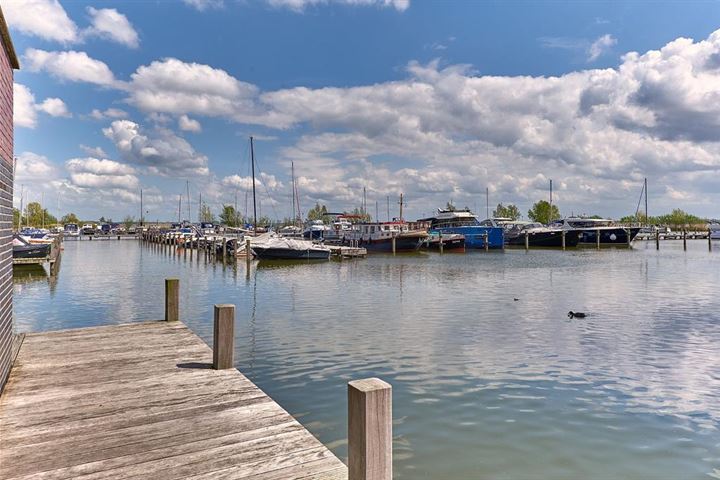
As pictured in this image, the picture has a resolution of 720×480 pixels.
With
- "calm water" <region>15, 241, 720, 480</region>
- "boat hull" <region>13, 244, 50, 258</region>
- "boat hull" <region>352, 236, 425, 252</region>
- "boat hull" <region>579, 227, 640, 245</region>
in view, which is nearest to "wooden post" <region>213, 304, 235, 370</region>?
"calm water" <region>15, 241, 720, 480</region>

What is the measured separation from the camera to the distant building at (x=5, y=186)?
6059 mm

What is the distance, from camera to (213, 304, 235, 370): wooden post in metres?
7.16

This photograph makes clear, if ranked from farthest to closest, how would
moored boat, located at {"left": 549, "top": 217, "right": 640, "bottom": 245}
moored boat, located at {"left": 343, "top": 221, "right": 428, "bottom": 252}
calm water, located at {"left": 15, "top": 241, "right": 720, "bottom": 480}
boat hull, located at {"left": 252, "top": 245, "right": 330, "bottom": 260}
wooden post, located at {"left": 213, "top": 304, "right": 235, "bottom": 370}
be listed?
1. moored boat, located at {"left": 549, "top": 217, "right": 640, "bottom": 245}
2. moored boat, located at {"left": 343, "top": 221, "right": 428, "bottom": 252}
3. boat hull, located at {"left": 252, "top": 245, "right": 330, "bottom": 260}
4. wooden post, located at {"left": 213, "top": 304, "right": 235, "bottom": 370}
5. calm water, located at {"left": 15, "top": 241, "right": 720, "bottom": 480}

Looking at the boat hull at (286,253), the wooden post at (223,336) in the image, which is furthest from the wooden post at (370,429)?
the boat hull at (286,253)

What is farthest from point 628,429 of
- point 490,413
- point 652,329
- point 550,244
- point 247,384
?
point 550,244

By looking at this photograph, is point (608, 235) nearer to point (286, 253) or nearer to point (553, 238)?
point (553, 238)

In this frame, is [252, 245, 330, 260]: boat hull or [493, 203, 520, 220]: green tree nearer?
[252, 245, 330, 260]: boat hull

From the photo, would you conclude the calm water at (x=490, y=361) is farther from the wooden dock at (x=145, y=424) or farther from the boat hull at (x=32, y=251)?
the boat hull at (x=32, y=251)

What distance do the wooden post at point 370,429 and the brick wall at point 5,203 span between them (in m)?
4.97

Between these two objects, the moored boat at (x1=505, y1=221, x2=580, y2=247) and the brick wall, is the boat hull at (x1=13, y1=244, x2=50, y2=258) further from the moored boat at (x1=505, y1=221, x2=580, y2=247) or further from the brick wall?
the moored boat at (x1=505, y1=221, x2=580, y2=247)

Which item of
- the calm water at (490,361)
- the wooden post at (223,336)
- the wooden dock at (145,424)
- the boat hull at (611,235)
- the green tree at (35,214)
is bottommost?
the calm water at (490,361)

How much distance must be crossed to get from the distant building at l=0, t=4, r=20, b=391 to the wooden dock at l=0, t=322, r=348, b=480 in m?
0.62

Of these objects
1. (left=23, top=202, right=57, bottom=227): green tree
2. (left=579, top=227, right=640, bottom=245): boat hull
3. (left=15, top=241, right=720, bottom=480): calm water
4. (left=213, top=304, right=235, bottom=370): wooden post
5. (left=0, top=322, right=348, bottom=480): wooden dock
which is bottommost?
(left=15, top=241, right=720, bottom=480): calm water

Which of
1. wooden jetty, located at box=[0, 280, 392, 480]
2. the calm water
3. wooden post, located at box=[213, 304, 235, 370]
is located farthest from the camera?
wooden post, located at box=[213, 304, 235, 370]
